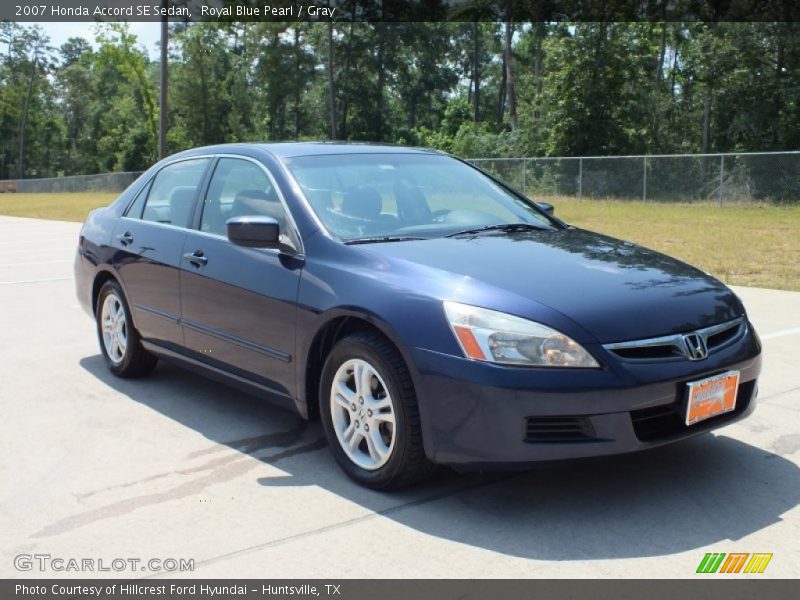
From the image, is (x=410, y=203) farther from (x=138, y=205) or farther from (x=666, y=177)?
(x=666, y=177)

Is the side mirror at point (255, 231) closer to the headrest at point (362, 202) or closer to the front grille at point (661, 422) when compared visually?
the headrest at point (362, 202)

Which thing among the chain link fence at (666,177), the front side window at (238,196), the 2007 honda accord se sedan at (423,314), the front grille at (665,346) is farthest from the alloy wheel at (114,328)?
the chain link fence at (666,177)

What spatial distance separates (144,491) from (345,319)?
1203 millimetres

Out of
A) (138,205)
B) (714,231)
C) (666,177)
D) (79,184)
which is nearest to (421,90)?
(79,184)

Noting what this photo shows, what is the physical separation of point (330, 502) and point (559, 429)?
107cm

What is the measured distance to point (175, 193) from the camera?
5887mm

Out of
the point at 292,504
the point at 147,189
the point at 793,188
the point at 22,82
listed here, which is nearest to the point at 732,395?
the point at 292,504

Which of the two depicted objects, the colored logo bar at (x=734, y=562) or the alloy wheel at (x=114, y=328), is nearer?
the colored logo bar at (x=734, y=562)

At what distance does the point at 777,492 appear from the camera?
4.07 metres

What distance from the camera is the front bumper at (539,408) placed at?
11.9 ft

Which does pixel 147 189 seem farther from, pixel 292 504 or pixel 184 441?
pixel 292 504

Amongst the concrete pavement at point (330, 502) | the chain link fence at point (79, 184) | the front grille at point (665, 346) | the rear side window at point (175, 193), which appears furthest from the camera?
the chain link fence at point (79, 184)

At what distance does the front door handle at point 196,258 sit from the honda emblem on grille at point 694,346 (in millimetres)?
2657

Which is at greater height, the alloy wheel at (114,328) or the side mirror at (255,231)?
the side mirror at (255,231)
